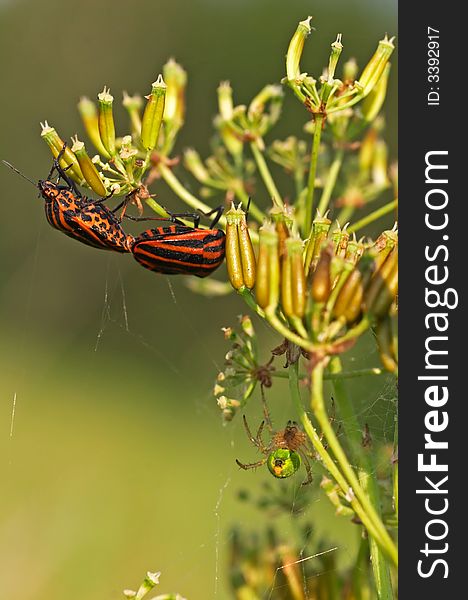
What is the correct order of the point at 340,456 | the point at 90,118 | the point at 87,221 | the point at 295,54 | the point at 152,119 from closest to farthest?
the point at 340,456, the point at 295,54, the point at 152,119, the point at 87,221, the point at 90,118

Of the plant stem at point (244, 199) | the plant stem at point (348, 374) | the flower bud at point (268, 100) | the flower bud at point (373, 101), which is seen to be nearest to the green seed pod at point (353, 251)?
the plant stem at point (348, 374)

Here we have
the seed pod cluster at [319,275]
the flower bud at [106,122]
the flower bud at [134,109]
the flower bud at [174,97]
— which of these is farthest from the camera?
the flower bud at [174,97]

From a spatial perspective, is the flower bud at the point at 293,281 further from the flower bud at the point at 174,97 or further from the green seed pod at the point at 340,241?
the flower bud at the point at 174,97

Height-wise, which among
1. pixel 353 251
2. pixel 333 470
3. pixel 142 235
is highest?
pixel 142 235

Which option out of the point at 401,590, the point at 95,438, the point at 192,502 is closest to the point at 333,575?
the point at 401,590

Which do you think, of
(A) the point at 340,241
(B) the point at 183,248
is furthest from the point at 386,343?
(B) the point at 183,248

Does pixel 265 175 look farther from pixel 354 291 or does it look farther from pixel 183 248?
pixel 354 291
